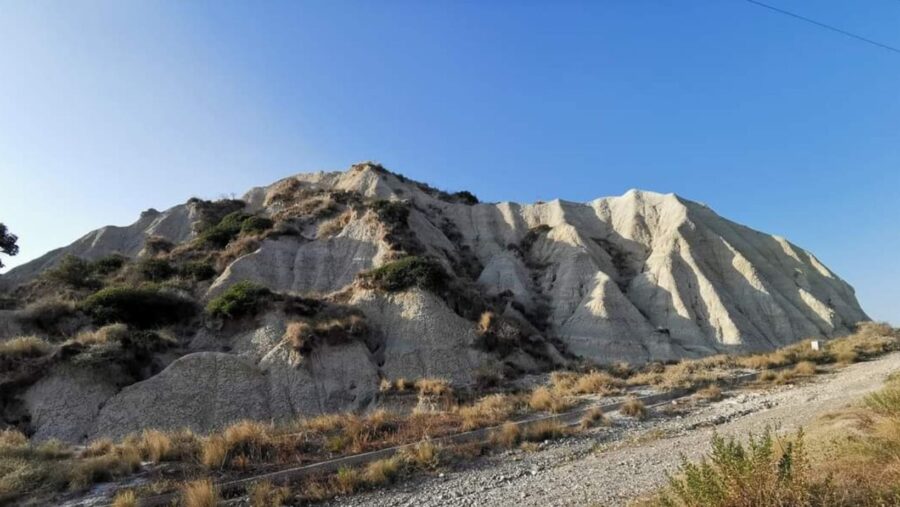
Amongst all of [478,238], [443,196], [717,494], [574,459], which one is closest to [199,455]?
[574,459]

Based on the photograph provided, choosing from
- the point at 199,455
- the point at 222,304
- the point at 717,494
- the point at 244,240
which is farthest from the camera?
Answer: the point at 244,240

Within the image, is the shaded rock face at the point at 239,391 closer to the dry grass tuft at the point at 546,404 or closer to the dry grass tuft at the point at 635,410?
the dry grass tuft at the point at 546,404

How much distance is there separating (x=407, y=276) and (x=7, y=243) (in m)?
39.5

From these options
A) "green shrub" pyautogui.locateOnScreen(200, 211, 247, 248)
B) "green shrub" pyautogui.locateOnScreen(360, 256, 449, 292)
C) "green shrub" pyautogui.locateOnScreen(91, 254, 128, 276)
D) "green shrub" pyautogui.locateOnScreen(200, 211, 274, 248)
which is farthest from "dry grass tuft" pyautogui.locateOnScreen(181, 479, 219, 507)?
"green shrub" pyautogui.locateOnScreen(91, 254, 128, 276)

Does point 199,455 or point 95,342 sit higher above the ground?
point 95,342

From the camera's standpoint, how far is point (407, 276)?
1110 inches

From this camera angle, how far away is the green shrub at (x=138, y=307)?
79.9 ft

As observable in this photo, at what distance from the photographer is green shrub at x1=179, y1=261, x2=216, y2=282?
31056mm

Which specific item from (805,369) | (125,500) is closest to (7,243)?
(125,500)

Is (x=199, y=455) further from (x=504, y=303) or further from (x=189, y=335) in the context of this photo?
(x=504, y=303)

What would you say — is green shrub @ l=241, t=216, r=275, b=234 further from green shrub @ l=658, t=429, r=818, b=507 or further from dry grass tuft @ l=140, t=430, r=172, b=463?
green shrub @ l=658, t=429, r=818, b=507

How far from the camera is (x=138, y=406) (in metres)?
18.6

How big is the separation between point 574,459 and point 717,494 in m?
7.85

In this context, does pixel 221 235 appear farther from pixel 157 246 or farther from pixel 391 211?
pixel 391 211
